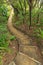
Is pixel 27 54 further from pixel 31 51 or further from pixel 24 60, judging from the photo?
pixel 24 60

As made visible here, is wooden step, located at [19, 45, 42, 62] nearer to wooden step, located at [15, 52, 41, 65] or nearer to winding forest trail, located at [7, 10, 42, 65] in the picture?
winding forest trail, located at [7, 10, 42, 65]

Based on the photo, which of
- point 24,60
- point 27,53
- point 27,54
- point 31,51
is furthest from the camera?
point 31,51

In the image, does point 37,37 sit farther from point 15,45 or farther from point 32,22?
point 32,22

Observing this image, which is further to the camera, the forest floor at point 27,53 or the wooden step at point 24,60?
the forest floor at point 27,53

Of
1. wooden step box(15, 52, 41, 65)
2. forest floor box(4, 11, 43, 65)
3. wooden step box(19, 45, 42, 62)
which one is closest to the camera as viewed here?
wooden step box(15, 52, 41, 65)

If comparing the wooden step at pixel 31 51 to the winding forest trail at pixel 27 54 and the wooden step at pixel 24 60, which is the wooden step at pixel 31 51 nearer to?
the winding forest trail at pixel 27 54

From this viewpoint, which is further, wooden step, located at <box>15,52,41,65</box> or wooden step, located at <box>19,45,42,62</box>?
wooden step, located at <box>19,45,42,62</box>

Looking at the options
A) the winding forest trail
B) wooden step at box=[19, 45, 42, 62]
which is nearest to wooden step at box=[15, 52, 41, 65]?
the winding forest trail

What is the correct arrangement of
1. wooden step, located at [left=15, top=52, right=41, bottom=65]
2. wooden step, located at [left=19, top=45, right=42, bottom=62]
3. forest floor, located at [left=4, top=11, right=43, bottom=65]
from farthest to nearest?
wooden step, located at [left=19, top=45, right=42, bottom=62] < forest floor, located at [left=4, top=11, right=43, bottom=65] < wooden step, located at [left=15, top=52, right=41, bottom=65]

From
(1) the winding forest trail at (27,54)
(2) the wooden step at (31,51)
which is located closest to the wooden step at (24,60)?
Result: (1) the winding forest trail at (27,54)

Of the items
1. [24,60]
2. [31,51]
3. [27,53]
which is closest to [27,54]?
[27,53]

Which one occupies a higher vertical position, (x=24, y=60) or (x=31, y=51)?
(x=31, y=51)

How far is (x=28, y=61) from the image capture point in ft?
31.3

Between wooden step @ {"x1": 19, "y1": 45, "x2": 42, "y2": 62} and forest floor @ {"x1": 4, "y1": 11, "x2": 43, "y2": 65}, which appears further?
wooden step @ {"x1": 19, "y1": 45, "x2": 42, "y2": 62}
